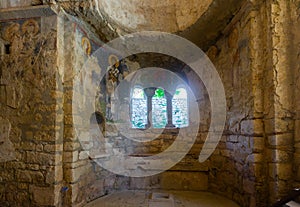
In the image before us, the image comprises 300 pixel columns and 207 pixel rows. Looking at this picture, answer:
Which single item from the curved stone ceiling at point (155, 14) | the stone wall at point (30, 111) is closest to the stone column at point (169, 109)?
the curved stone ceiling at point (155, 14)

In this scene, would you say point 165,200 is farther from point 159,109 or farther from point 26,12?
point 26,12

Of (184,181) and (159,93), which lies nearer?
(184,181)

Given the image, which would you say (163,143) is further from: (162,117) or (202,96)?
(202,96)

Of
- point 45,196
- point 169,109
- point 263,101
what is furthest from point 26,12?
point 263,101

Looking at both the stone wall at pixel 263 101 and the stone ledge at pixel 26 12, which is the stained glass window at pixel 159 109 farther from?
the stone ledge at pixel 26 12

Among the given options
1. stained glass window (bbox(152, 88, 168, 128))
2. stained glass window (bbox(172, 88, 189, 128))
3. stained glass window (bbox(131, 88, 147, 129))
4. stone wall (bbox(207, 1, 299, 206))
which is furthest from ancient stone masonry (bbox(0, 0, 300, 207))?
stained glass window (bbox(152, 88, 168, 128))

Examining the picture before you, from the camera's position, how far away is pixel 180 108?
4441 mm

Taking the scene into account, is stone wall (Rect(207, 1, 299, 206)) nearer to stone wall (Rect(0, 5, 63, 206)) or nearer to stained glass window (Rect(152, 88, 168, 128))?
stained glass window (Rect(152, 88, 168, 128))

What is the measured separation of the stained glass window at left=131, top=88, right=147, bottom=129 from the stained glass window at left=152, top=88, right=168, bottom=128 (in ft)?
0.59

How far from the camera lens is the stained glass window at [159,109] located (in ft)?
14.3

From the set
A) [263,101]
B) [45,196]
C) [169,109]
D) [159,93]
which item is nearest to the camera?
[263,101]

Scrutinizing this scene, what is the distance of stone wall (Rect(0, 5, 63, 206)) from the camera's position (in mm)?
2588

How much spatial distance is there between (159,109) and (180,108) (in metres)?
0.42

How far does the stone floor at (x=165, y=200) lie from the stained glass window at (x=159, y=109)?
133 centimetres
